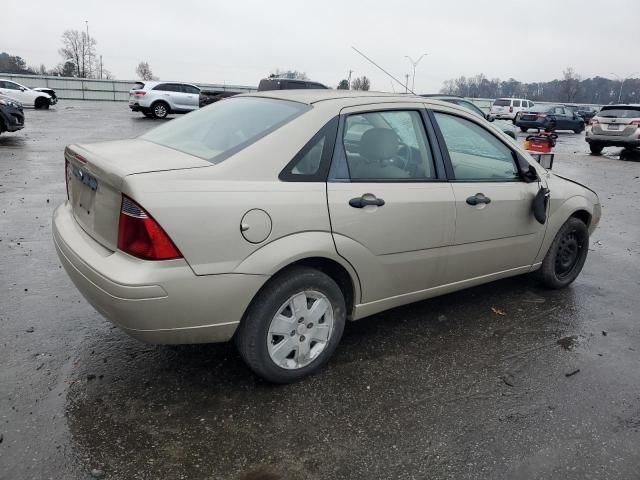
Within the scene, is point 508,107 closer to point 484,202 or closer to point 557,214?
point 557,214

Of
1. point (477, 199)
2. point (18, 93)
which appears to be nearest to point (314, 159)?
point (477, 199)

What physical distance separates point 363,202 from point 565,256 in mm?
2583

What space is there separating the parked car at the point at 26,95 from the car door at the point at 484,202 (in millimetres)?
28408

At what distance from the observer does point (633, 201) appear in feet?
31.5

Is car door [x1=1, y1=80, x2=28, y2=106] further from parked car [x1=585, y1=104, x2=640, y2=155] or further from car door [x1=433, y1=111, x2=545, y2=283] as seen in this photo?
car door [x1=433, y1=111, x2=545, y2=283]

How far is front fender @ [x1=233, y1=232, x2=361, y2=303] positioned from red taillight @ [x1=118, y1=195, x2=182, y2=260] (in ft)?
1.19

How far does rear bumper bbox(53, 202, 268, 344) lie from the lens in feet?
8.29

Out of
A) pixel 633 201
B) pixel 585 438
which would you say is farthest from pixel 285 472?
pixel 633 201

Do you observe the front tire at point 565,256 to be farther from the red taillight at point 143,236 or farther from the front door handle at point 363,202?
the red taillight at point 143,236

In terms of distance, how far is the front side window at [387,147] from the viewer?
321cm

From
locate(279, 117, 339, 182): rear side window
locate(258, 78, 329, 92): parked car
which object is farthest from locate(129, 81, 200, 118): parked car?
locate(279, 117, 339, 182): rear side window

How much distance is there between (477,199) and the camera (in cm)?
368

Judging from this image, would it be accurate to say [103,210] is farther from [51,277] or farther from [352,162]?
[51,277]

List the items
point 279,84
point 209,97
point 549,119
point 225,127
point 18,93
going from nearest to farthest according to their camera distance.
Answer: point 225,127 < point 279,84 < point 209,97 < point 18,93 < point 549,119
